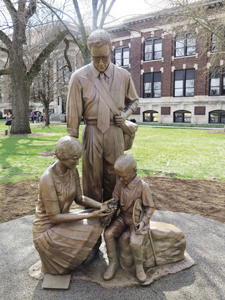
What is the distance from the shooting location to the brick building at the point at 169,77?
2469 centimetres

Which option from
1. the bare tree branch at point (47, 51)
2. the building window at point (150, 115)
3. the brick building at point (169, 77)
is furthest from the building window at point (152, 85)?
the bare tree branch at point (47, 51)

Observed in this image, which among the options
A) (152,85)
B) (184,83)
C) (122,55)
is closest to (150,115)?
(152,85)

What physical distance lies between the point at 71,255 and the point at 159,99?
85.5 ft

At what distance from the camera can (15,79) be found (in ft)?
50.1

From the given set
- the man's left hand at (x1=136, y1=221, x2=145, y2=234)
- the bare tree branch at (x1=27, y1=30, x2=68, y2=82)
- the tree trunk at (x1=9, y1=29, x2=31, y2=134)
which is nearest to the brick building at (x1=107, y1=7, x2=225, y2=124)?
the bare tree branch at (x1=27, y1=30, x2=68, y2=82)

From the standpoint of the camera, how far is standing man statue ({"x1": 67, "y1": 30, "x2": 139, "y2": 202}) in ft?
9.50

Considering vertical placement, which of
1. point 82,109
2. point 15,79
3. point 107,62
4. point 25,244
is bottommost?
point 25,244

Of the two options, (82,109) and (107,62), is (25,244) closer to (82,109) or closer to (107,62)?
(82,109)

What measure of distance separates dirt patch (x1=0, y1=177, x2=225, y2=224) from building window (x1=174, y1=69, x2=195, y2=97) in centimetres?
2099

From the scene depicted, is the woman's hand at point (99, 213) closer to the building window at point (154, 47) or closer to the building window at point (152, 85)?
the building window at point (152, 85)

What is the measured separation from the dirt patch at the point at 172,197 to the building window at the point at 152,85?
867 inches

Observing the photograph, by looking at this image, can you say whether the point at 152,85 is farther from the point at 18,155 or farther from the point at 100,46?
the point at 100,46

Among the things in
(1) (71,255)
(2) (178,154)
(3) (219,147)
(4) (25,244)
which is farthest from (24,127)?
(1) (71,255)

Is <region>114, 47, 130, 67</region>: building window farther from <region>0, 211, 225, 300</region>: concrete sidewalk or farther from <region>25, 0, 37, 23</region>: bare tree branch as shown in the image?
<region>0, 211, 225, 300</region>: concrete sidewalk
